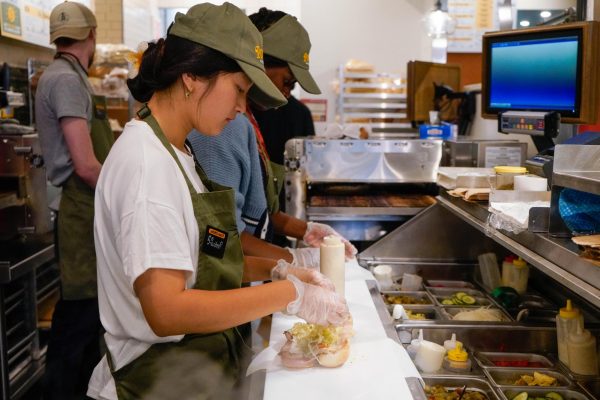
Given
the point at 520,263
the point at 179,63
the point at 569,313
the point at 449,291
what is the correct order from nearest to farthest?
the point at 179,63, the point at 569,313, the point at 520,263, the point at 449,291

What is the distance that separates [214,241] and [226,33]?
52 cm

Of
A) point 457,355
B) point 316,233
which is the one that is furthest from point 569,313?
point 316,233

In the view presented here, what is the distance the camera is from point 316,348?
1678 millimetres

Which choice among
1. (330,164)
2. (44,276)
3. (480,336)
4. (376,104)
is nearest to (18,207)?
(44,276)

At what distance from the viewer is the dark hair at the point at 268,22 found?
2.22 meters

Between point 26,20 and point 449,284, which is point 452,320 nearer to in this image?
point 449,284

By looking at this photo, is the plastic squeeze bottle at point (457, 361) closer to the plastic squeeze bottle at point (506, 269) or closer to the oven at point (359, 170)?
the plastic squeeze bottle at point (506, 269)

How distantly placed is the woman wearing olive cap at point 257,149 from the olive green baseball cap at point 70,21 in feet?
4.56

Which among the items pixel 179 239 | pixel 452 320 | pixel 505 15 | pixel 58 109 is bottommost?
pixel 452 320

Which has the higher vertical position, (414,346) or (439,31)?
(439,31)

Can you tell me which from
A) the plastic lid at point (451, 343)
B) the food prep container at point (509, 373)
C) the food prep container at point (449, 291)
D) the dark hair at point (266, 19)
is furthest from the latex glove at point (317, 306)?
the food prep container at point (449, 291)

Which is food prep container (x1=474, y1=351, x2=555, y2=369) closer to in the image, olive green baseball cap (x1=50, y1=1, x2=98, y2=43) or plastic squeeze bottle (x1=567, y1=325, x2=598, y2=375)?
plastic squeeze bottle (x1=567, y1=325, x2=598, y2=375)

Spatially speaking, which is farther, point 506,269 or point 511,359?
point 506,269

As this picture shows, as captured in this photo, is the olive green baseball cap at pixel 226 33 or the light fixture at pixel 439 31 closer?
the olive green baseball cap at pixel 226 33
